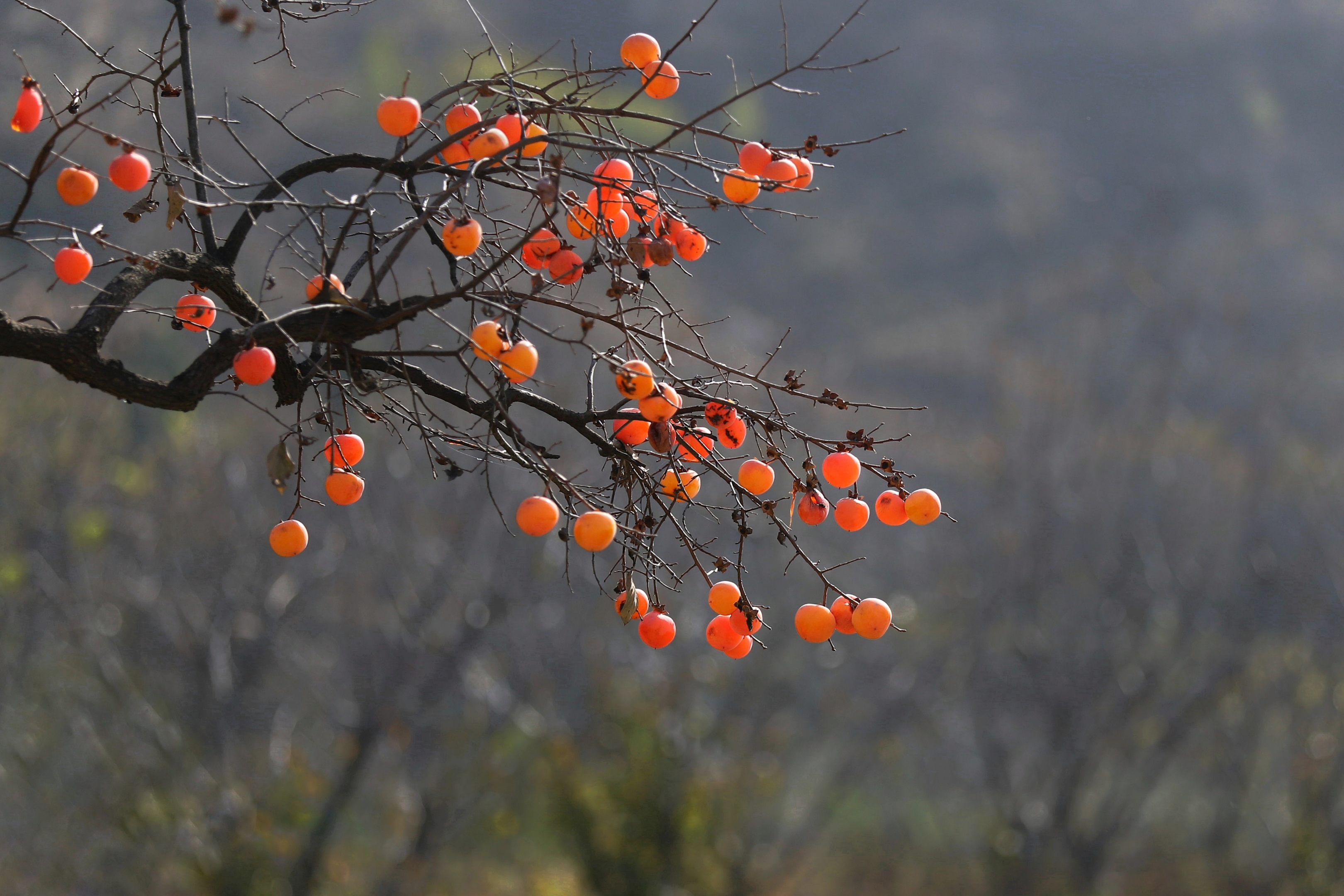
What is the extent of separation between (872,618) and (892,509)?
267mm

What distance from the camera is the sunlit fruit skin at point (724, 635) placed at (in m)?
2.20

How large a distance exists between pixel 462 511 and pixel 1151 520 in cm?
982

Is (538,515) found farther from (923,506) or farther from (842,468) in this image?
(923,506)

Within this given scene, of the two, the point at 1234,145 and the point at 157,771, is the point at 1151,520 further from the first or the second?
the point at 1234,145

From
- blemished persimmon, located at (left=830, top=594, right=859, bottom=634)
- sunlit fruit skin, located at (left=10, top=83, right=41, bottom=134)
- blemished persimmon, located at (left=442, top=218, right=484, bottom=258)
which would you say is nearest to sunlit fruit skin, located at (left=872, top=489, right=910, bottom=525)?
blemished persimmon, located at (left=830, top=594, right=859, bottom=634)

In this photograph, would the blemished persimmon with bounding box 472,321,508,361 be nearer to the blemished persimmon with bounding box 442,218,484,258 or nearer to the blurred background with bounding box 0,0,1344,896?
the blemished persimmon with bounding box 442,218,484,258

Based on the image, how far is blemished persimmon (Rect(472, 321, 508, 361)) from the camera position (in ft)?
5.94

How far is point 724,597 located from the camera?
222 centimetres

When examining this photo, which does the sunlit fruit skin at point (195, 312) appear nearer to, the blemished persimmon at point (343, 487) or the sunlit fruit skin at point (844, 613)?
the blemished persimmon at point (343, 487)

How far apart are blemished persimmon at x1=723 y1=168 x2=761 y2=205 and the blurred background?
11.1ft

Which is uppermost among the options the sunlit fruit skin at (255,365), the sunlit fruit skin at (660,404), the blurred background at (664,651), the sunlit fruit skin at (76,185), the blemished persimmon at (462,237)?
the blemished persimmon at (462,237)

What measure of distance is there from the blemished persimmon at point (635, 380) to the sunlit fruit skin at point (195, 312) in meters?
1.05

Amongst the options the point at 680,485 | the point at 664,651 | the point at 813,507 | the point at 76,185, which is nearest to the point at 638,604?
the point at 680,485

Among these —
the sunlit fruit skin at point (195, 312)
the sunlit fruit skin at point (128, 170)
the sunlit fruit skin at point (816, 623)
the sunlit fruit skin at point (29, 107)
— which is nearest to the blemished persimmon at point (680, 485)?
the sunlit fruit skin at point (816, 623)
